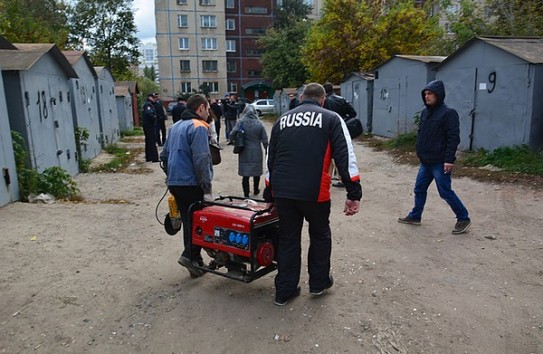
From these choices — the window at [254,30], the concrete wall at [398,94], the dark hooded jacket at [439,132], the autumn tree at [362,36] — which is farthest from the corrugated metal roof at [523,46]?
the window at [254,30]

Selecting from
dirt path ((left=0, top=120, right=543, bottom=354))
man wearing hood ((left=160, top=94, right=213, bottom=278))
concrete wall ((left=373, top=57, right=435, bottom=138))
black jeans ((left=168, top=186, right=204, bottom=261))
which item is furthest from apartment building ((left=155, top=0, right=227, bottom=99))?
black jeans ((left=168, top=186, right=204, bottom=261))

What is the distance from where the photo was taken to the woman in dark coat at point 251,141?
7.69 metres

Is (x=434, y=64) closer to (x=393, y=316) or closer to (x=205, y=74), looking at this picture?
(x=393, y=316)

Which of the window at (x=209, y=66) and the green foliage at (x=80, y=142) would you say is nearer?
the green foliage at (x=80, y=142)

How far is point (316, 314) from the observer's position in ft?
12.1

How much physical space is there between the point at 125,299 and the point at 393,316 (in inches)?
93.6

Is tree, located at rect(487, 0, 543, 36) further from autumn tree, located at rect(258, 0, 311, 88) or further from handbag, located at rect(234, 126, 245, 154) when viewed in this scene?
autumn tree, located at rect(258, 0, 311, 88)

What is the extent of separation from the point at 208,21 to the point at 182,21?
299cm

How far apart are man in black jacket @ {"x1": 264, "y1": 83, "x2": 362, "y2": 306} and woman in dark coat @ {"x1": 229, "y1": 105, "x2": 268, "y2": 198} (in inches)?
151

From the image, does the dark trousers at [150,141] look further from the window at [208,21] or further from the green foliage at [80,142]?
the window at [208,21]

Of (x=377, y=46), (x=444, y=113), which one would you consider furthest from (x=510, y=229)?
(x=377, y=46)

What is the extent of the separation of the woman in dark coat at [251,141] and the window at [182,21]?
4685cm

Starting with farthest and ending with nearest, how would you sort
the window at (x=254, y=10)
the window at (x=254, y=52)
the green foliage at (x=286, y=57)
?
the window at (x=254, y=52) → the window at (x=254, y=10) → the green foliage at (x=286, y=57)

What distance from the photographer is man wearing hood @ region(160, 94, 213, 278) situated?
4152 millimetres
